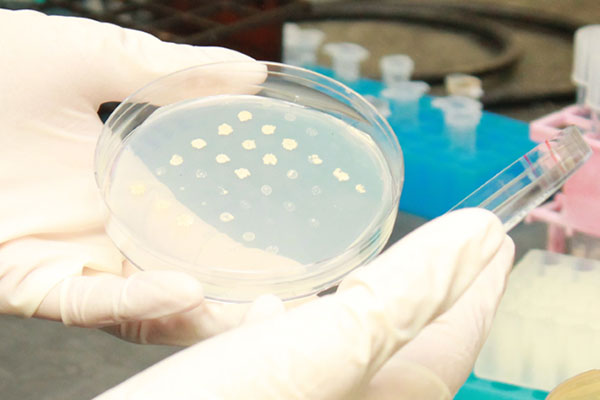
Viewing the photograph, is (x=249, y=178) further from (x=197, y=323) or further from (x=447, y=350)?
(x=447, y=350)

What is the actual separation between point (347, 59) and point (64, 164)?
1.14 meters

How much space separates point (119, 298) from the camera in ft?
2.71

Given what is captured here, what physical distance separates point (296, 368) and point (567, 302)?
786 millimetres

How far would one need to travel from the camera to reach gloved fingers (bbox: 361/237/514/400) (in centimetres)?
79

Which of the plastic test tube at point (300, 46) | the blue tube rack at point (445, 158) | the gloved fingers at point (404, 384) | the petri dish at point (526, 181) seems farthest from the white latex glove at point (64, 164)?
the plastic test tube at point (300, 46)

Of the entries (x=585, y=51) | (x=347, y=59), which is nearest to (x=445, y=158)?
(x=585, y=51)

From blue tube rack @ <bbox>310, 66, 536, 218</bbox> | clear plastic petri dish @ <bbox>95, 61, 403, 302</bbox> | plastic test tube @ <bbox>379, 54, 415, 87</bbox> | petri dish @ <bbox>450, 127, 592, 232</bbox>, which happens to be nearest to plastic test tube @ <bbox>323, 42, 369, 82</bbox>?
plastic test tube @ <bbox>379, 54, 415, 87</bbox>

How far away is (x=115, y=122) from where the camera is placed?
972 mm

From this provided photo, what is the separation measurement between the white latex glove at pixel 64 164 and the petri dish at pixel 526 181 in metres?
0.35

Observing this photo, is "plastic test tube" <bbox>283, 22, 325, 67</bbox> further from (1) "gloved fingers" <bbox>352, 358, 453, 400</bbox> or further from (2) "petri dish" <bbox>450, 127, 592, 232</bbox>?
(1) "gloved fingers" <bbox>352, 358, 453, 400</bbox>

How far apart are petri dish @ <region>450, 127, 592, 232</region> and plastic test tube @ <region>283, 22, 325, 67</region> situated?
1.39m

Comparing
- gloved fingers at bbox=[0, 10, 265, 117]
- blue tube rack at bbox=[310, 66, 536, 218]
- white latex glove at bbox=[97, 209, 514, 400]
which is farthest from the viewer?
blue tube rack at bbox=[310, 66, 536, 218]

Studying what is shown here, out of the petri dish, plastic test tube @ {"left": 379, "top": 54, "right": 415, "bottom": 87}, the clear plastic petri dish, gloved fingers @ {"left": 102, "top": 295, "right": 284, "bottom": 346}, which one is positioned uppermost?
the petri dish

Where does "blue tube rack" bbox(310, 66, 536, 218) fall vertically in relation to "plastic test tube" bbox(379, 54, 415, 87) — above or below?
below
